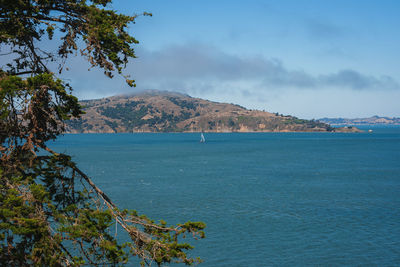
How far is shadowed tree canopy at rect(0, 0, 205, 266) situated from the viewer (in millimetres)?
10172

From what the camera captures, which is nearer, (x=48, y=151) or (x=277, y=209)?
(x=48, y=151)

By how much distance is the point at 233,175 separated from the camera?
241ft

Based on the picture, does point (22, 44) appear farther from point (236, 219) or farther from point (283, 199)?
point (283, 199)

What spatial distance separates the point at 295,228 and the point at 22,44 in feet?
98.1

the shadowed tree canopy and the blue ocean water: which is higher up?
the shadowed tree canopy

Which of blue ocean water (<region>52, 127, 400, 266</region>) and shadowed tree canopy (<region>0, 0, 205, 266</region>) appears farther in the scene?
blue ocean water (<region>52, 127, 400, 266</region>)

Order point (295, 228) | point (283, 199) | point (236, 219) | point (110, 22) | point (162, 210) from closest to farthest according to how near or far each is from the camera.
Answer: point (110, 22), point (295, 228), point (236, 219), point (162, 210), point (283, 199)

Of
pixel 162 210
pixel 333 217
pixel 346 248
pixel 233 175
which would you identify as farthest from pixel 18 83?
pixel 233 175

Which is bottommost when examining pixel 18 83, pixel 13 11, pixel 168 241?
pixel 168 241

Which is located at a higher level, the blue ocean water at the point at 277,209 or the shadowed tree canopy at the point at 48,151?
the shadowed tree canopy at the point at 48,151

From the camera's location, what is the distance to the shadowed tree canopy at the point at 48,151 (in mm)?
10172

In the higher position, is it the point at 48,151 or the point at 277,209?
the point at 48,151

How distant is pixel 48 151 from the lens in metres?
11.7

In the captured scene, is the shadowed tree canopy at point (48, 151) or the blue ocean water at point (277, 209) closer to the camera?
the shadowed tree canopy at point (48, 151)
